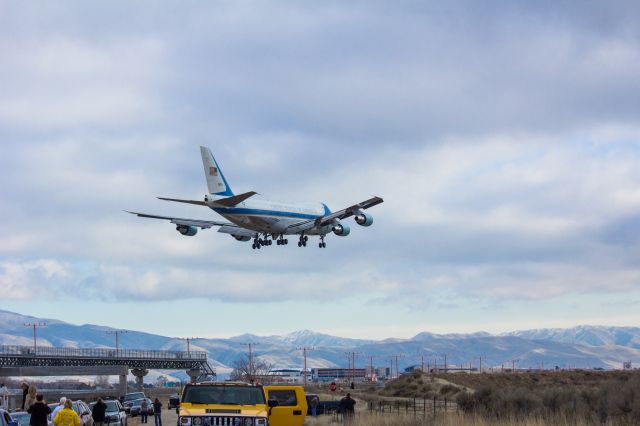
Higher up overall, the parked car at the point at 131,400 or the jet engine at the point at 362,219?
the jet engine at the point at 362,219

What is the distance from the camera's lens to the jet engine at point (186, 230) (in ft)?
238

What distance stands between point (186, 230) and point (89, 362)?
77.6m

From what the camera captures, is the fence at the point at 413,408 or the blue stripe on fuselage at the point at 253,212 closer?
the fence at the point at 413,408

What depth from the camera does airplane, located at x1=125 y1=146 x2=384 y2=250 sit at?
69.9m

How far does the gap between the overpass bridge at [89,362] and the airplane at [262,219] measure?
60648 mm

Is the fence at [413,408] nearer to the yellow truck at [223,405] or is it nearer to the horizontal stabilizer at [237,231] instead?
the horizontal stabilizer at [237,231]

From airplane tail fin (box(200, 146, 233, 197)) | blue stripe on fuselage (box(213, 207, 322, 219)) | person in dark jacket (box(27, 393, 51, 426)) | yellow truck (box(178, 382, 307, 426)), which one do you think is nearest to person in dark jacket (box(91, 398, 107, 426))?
person in dark jacket (box(27, 393, 51, 426))

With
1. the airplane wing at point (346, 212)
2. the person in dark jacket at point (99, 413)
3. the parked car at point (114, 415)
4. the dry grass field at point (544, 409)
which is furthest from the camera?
the airplane wing at point (346, 212)

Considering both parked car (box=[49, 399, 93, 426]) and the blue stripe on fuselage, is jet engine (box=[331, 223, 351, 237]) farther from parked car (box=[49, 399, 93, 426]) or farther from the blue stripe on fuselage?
parked car (box=[49, 399, 93, 426])

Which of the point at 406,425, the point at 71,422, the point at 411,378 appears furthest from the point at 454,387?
the point at 71,422

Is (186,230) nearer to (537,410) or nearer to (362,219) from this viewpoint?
(362,219)

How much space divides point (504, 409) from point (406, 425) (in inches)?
382

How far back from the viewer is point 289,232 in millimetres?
73188

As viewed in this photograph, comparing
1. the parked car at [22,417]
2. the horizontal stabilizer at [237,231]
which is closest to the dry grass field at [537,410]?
the parked car at [22,417]
